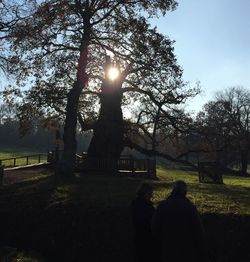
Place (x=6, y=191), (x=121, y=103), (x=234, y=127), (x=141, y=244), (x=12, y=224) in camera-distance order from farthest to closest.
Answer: (x=234, y=127), (x=121, y=103), (x=6, y=191), (x=12, y=224), (x=141, y=244)

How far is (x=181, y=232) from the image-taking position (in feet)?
22.6

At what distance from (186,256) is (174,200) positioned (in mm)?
766

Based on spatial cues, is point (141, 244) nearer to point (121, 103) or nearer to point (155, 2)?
point (155, 2)

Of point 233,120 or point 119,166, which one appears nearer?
point 119,166

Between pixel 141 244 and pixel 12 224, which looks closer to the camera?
pixel 141 244

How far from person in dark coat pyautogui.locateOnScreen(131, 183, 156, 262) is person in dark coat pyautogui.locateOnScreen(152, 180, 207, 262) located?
1.00 m

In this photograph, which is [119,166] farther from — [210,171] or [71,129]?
[71,129]

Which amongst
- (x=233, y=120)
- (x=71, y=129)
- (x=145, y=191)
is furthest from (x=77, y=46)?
(x=233, y=120)

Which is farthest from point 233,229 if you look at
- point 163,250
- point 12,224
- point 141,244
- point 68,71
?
point 68,71

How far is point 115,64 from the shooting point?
1377 inches

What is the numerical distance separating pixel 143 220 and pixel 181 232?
1.24 m

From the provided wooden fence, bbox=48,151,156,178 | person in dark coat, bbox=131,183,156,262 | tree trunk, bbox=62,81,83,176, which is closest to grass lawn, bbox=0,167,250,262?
person in dark coat, bbox=131,183,156,262

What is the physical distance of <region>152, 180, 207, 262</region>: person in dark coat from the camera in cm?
687

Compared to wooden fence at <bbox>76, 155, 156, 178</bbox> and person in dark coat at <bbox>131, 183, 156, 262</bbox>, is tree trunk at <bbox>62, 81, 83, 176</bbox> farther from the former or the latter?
person in dark coat at <bbox>131, 183, 156, 262</bbox>
